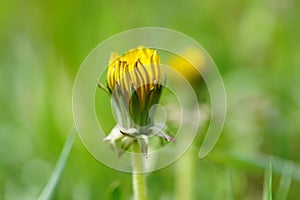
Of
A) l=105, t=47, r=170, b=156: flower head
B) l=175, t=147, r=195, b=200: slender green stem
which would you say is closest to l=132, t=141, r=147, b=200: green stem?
l=105, t=47, r=170, b=156: flower head

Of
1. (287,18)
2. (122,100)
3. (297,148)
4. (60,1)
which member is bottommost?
(122,100)

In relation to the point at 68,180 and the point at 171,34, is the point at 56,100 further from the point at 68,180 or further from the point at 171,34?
the point at 171,34

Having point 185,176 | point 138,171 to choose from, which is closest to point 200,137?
point 185,176

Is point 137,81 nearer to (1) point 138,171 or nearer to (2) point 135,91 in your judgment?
(2) point 135,91

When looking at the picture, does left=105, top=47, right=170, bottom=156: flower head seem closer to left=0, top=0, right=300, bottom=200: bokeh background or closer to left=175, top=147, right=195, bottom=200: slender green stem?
left=0, top=0, right=300, bottom=200: bokeh background

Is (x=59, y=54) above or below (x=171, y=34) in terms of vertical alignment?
below

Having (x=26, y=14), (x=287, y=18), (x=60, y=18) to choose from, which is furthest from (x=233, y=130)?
(x=26, y=14)
